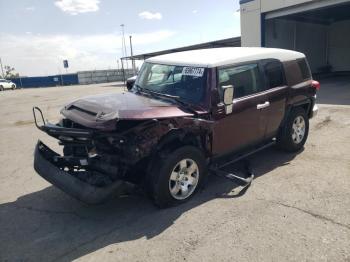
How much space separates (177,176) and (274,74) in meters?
2.58

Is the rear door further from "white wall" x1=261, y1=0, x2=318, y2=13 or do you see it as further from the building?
"white wall" x1=261, y1=0, x2=318, y2=13

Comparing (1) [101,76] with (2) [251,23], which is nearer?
(2) [251,23]

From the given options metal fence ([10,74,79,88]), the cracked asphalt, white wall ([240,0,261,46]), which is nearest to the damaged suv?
the cracked asphalt

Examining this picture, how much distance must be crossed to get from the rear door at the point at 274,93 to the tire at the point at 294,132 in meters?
0.24

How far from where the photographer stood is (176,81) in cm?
484

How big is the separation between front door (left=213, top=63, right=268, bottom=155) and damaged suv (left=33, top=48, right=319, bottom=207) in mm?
15

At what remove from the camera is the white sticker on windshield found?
454 centimetres

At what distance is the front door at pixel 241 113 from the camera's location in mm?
4637

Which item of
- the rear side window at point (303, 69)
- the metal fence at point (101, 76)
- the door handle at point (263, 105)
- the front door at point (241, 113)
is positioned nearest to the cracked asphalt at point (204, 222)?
the front door at point (241, 113)

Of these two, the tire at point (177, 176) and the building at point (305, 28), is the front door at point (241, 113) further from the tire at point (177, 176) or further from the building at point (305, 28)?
the building at point (305, 28)

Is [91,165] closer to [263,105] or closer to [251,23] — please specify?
[263,105]

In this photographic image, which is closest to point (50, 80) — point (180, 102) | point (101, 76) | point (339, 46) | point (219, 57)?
point (101, 76)

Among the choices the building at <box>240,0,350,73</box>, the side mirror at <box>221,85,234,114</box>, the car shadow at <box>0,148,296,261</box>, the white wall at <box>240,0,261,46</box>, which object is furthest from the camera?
the white wall at <box>240,0,261,46</box>

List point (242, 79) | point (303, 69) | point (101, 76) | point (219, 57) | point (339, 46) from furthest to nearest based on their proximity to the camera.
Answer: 1. point (101, 76)
2. point (339, 46)
3. point (303, 69)
4. point (242, 79)
5. point (219, 57)
